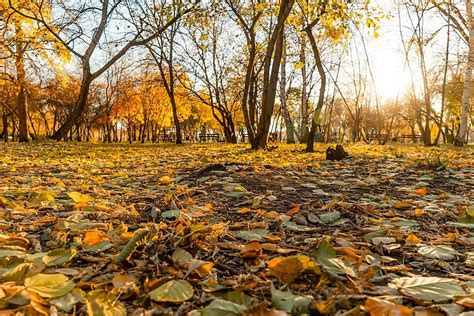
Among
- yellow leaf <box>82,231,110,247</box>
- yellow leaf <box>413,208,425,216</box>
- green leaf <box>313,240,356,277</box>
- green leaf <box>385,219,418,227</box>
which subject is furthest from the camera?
yellow leaf <box>413,208,425,216</box>

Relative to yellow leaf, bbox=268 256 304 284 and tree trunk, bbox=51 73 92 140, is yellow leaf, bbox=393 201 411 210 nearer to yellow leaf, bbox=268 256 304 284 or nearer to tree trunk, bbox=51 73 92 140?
yellow leaf, bbox=268 256 304 284

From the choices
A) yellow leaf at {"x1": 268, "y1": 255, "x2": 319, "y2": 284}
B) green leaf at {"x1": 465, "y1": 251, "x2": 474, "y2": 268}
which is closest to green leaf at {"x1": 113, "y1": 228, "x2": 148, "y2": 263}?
yellow leaf at {"x1": 268, "y1": 255, "x2": 319, "y2": 284}

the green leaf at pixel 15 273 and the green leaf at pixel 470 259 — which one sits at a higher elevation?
the green leaf at pixel 15 273

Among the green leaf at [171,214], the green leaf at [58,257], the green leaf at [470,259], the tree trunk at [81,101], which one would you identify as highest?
the tree trunk at [81,101]

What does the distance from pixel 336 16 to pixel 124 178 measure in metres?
5.17

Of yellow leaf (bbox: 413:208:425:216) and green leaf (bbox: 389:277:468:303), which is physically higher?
yellow leaf (bbox: 413:208:425:216)

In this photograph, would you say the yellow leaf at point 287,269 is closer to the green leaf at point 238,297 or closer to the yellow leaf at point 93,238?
the green leaf at point 238,297

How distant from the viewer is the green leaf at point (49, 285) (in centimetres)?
113

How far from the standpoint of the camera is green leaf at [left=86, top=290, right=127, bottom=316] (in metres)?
1.05

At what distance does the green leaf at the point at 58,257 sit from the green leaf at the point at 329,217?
4.80 ft

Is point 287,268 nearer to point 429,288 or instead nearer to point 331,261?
point 331,261

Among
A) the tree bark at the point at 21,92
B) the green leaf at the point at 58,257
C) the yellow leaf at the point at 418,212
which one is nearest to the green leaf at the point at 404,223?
the yellow leaf at the point at 418,212

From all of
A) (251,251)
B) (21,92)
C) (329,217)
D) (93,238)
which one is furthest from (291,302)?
(21,92)

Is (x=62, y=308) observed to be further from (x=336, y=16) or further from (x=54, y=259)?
(x=336, y=16)
